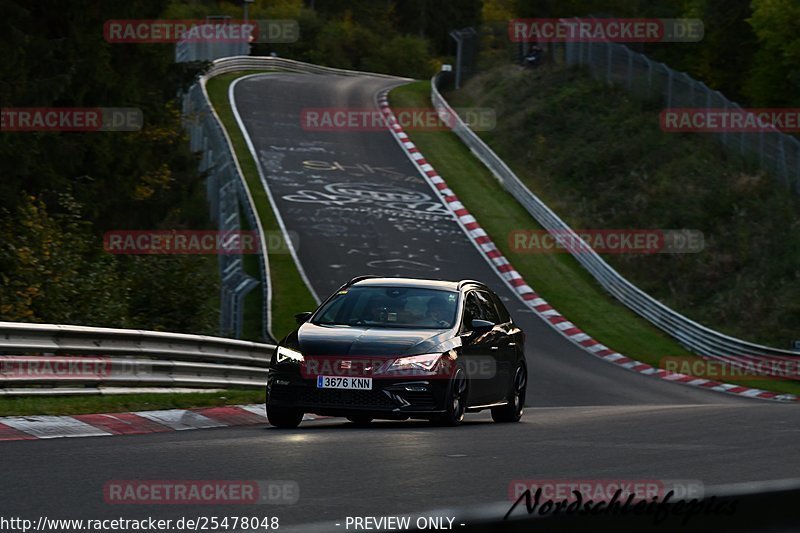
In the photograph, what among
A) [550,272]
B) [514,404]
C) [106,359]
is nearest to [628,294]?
[550,272]

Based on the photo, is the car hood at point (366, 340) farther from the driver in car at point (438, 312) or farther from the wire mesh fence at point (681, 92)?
the wire mesh fence at point (681, 92)

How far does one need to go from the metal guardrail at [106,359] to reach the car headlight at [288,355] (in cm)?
244

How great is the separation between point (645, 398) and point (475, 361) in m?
12.5

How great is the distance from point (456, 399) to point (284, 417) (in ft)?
5.46

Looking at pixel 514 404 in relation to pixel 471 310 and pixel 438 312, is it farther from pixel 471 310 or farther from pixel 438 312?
pixel 438 312

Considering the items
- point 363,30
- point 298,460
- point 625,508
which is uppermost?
point 363,30

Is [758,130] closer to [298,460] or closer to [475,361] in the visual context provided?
[475,361]

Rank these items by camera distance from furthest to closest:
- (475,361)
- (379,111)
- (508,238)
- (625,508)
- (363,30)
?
(363,30), (379,111), (508,238), (475,361), (625,508)

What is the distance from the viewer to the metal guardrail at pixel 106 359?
520 inches

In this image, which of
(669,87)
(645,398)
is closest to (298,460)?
(645,398)

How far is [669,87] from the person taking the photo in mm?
47719

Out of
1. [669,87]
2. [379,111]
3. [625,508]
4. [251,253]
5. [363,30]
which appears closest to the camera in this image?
[625,508]

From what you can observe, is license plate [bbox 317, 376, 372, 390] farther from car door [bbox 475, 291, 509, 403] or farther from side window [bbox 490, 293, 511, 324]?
side window [bbox 490, 293, 511, 324]

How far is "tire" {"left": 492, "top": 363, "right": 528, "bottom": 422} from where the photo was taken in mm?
14750
